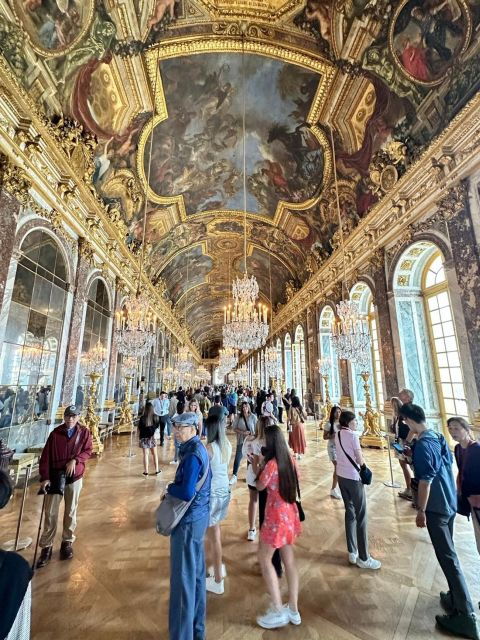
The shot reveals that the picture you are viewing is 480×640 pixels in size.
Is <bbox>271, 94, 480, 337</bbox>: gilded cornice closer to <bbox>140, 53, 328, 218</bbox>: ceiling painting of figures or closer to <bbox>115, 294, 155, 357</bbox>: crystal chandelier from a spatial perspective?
<bbox>140, 53, 328, 218</bbox>: ceiling painting of figures

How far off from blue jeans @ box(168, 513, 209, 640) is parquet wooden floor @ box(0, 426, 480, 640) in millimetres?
349

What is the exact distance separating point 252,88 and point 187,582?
10.7 meters

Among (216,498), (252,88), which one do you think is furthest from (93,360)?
(252,88)

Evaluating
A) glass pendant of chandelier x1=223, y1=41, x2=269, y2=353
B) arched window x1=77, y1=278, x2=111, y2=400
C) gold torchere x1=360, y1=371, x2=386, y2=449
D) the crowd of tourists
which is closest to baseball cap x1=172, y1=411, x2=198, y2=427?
the crowd of tourists

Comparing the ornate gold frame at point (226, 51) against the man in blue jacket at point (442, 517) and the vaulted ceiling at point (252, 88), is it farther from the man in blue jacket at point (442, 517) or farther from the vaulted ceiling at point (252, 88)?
the man in blue jacket at point (442, 517)

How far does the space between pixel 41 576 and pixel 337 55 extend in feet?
35.6

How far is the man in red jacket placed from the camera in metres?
3.07

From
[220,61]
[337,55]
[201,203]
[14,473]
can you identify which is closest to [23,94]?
[220,61]

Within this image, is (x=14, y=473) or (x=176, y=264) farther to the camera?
(x=176, y=264)

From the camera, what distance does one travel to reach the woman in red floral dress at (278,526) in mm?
2221

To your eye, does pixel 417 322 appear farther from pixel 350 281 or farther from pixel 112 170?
pixel 112 170

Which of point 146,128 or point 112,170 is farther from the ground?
point 146,128

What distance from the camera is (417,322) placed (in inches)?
305

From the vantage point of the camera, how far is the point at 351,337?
283 inches
